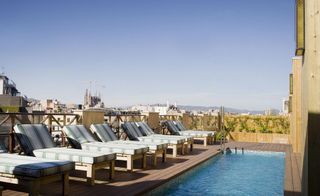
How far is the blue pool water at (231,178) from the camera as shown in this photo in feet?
23.0

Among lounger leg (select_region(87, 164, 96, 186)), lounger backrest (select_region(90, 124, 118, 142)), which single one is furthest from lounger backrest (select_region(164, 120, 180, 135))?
lounger leg (select_region(87, 164, 96, 186))

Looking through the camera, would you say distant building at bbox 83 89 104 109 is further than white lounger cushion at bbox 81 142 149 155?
Yes

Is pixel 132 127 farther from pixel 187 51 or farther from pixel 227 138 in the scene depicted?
pixel 187 51

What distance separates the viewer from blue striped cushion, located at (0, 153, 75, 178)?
4.78 m

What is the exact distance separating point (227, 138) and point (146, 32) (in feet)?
34.3

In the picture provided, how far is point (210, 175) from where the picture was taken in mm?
8797

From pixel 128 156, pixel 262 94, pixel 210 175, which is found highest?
pixel 262 94

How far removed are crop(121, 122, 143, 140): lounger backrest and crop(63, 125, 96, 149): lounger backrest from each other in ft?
6.70

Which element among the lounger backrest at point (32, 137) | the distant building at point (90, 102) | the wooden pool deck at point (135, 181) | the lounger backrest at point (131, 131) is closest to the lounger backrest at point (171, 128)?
A: the lounger backrest at point (131, 131)

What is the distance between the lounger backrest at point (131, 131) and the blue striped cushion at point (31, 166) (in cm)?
494

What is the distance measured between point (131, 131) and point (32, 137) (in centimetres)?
417

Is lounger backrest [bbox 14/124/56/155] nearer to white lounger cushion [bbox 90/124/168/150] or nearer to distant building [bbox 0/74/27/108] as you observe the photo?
white lounger cushion [bbox 90/124/168/150]

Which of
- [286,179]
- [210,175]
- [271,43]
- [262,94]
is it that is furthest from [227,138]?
[262,94]

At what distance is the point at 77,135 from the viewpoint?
26.3ft
